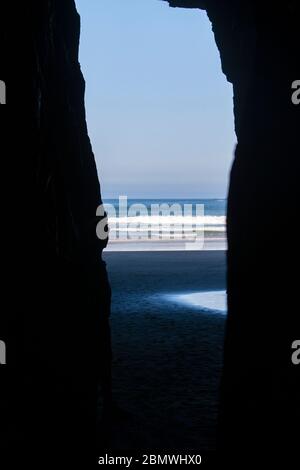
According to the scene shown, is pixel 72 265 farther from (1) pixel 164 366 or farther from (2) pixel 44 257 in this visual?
(1) pixel 164 366

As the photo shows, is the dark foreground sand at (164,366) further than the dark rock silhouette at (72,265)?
Yes

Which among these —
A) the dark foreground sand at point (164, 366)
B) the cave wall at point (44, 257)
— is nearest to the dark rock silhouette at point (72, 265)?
the cave wall at point (44, 257)

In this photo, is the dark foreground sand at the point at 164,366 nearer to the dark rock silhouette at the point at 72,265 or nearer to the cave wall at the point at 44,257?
the cave wall at the point at 44,257

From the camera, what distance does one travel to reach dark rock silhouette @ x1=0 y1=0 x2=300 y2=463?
5953mm

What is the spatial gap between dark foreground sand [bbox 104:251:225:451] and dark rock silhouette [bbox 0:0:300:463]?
1.39 metres

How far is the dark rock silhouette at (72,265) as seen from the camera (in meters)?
5.95

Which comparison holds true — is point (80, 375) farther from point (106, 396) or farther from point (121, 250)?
point (121, 250)

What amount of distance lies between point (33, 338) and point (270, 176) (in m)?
3.23

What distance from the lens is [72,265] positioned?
25.8ft

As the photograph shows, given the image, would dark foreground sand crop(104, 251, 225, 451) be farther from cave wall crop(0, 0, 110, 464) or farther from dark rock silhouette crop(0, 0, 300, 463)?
dark rock silhouette crop(0, 0, 300, 463)

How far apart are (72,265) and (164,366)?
15.1 ft

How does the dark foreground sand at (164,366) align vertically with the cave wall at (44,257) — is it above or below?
below

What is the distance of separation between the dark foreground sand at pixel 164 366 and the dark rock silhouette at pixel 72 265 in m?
1.39

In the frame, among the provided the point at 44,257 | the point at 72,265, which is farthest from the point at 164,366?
the point at 44,257
